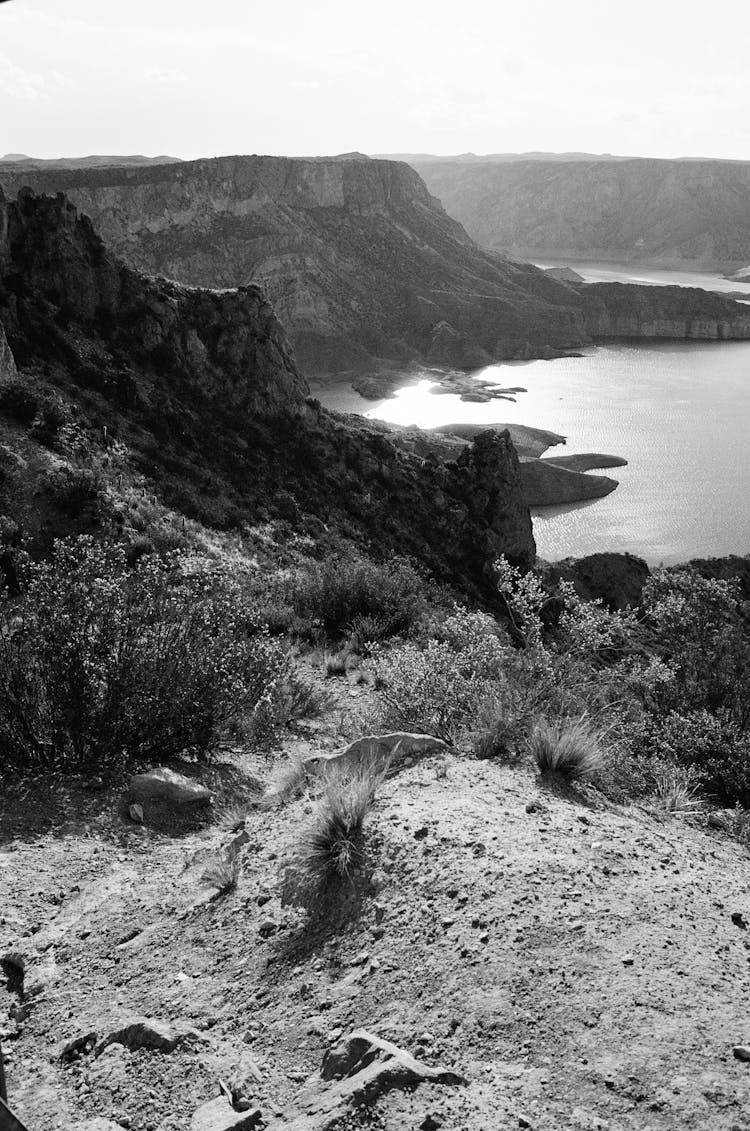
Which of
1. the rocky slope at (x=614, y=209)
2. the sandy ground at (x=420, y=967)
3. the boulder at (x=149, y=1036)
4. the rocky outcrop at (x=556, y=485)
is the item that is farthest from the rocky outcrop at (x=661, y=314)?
the boulder at (x=149, y=1036)

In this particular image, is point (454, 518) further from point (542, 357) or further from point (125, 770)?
point (542, 357)

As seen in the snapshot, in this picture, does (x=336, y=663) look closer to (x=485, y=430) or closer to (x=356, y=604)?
(x=356, y=604)

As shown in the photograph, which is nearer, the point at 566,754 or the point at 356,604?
the point at 566,754

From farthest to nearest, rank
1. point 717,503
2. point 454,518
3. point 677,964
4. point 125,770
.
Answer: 1. point 717,503
2. point 454,518
3. point 125,770
4. point 677,964

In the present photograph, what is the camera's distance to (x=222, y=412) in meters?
A: 25.7

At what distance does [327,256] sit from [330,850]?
91740mm

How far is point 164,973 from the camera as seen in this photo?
136 inches

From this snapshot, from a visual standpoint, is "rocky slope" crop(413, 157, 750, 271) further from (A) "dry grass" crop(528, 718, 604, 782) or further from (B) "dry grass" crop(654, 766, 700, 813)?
(A) "dry grass" crop(528, 718, 604, 782)

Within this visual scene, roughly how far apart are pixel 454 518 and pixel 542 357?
65046 mm

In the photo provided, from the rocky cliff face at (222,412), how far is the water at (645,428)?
11.1m

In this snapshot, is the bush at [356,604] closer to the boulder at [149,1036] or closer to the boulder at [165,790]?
the boulder at [165,790]

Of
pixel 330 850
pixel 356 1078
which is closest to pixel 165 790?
pixel 330 850

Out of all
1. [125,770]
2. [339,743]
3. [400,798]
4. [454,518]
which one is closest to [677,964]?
[400,798]

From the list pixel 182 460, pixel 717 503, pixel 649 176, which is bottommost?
pixel 717 503
